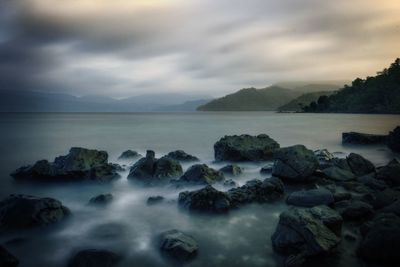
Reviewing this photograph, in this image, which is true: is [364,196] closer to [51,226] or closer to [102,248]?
[102,248]

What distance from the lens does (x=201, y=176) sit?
18.2 m

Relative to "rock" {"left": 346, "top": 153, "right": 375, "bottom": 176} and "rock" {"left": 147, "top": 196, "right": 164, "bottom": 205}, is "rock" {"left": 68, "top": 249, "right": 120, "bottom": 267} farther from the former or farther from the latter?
"rock" {"left": 346, "top": 153, "right": 375, "bottom": 176}

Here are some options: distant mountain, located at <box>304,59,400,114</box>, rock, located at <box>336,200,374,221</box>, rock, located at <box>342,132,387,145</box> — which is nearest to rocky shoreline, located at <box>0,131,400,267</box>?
rock, located at <box>336,200,374,221</box>

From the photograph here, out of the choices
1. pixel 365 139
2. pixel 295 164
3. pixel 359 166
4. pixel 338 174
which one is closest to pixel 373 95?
pixel 365 139

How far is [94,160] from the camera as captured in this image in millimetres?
21719

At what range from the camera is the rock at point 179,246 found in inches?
381

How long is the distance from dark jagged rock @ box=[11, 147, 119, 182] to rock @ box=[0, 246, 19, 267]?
10.3 metres

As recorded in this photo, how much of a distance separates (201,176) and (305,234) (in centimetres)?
911

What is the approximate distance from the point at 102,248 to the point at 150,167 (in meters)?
9.83

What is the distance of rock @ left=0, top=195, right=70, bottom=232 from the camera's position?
11938 mm

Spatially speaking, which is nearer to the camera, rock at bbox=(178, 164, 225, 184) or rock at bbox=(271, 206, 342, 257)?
rock at bbox=(271, 206, 342, 257)

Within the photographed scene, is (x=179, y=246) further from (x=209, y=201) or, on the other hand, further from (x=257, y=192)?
(x=257, y=192)

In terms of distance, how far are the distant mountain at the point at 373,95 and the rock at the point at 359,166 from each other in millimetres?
149503

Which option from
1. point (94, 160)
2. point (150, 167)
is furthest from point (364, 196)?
point (94, 160)
